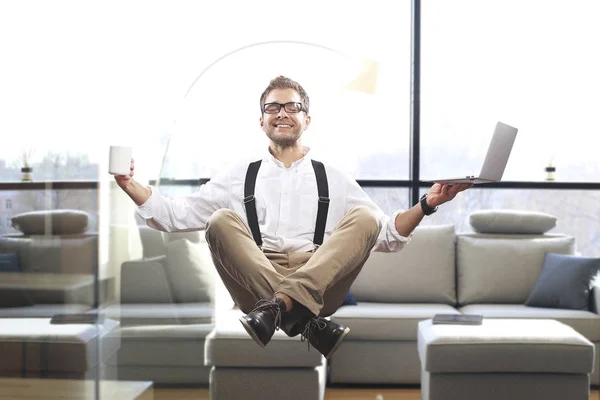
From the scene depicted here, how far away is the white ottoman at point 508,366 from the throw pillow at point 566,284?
85cm

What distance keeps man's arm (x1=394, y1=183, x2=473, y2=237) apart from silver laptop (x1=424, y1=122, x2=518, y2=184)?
21 centimetres

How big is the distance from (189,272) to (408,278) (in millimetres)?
1534

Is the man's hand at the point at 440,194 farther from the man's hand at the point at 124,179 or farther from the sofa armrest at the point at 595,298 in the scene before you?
the sofa armrest at the point at 595,298

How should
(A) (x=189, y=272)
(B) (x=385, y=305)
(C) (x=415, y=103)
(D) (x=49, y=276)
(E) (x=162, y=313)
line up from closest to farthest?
(D) (x=49, y=276)
(E) (x=162, y=313)
(A) (x=189, y=272)
(B) (x=385, y=305)
(C) (x=415, y=103)

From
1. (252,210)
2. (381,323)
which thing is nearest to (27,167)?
(252,210)

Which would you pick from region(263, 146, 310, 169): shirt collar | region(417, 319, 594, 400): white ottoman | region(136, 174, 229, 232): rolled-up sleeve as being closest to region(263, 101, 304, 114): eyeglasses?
region(263, 146, 310, 169): shirt collar

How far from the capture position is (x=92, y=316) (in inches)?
119

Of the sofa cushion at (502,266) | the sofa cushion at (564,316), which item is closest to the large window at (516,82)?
the sofa cushion at (502,266)

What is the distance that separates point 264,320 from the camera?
2.41m

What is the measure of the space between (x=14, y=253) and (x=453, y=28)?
4458 mm

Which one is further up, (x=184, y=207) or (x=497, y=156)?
(x=497, y=156)

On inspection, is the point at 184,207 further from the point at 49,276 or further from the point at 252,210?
the point at 49,276

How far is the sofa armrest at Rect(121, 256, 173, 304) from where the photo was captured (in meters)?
3.53

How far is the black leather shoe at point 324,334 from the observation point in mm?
2621
